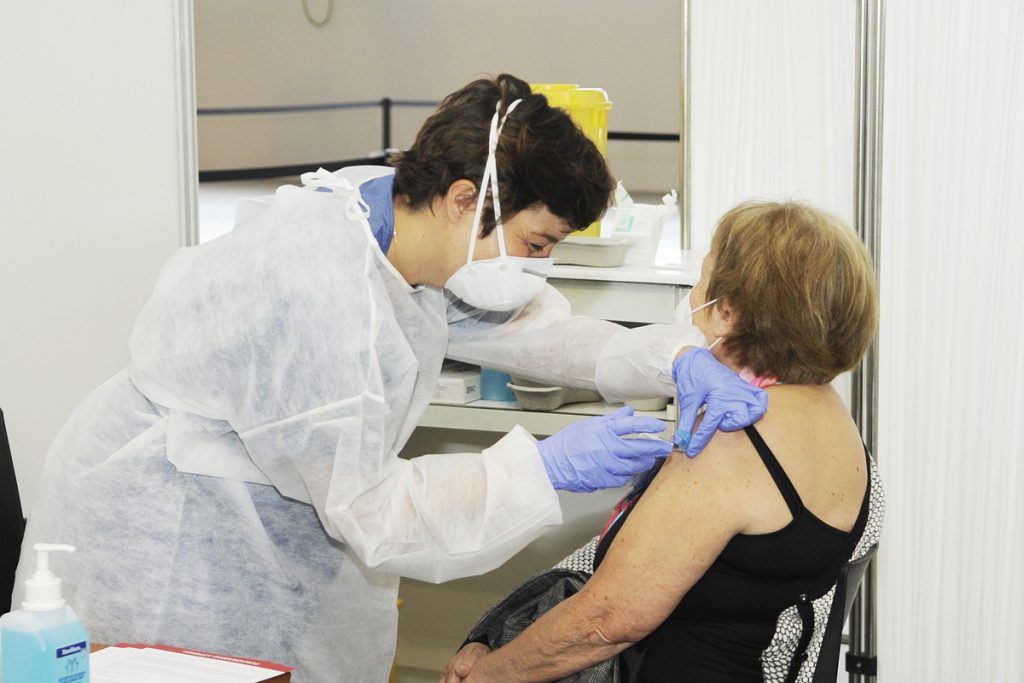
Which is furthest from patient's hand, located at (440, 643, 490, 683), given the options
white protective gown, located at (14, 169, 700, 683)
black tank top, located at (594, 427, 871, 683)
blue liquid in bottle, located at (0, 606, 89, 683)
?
blue liquid in bottle, located at (0, 606, 89, 683)

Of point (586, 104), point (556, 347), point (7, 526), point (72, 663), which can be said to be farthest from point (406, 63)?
point (72, 663)

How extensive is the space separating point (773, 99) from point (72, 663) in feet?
6.08

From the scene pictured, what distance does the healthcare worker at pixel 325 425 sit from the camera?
3.97 feet

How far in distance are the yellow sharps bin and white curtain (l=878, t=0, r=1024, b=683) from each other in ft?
1.93

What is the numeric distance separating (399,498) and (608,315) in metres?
0.94

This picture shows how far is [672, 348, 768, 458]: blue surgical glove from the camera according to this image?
1336 mm

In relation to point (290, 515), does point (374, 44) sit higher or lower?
higher

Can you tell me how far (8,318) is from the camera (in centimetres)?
230

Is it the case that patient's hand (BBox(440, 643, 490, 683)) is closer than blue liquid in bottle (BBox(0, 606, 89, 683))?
No

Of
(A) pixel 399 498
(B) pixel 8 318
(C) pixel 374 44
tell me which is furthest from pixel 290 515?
(C) pixel 374 44

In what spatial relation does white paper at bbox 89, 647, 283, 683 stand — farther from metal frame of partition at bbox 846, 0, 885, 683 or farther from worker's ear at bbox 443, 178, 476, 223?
metal frame of partition at bbox 846, 0, 885, 683

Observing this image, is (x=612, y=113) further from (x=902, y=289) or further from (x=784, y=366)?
(x=784, y=366)

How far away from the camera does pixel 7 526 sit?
68.4 inches

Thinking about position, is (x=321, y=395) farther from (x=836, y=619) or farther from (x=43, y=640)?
(x=836, y=619)
